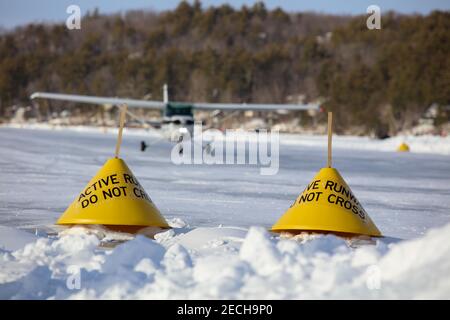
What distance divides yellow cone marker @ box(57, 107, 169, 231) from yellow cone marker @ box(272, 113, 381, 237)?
135 centimetres

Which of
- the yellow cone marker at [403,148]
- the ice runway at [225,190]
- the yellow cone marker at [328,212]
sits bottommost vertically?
the yellow cone marker at [403,148]

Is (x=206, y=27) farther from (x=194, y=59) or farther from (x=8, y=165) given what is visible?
(x=8, y=165)

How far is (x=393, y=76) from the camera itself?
258ft

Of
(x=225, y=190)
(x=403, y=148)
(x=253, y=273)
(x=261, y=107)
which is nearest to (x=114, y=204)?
(x=253, y=273)

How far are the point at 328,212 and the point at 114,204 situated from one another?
2075mm

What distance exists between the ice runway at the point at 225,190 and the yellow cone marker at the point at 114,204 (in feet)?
3.38

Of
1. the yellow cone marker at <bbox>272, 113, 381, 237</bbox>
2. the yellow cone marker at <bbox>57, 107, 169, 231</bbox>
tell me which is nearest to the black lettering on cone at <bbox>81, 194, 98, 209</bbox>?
the yellow cone marker at <bbox>57, 107, 169, 231</bbox>

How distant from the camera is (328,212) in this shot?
7621 millimetres

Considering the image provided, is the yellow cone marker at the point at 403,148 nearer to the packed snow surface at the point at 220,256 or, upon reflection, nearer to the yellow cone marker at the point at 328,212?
the packed snow surface at the point at 220,256

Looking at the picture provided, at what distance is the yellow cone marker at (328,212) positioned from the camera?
24.8ft

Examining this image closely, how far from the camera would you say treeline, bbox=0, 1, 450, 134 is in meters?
75.9

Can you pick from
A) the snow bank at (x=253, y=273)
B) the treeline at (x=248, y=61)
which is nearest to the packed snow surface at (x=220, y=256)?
the snow bank at (x=253, y=273)

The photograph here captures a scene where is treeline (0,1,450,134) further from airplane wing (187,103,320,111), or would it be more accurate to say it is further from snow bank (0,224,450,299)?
snow bank (0,224,450,299)

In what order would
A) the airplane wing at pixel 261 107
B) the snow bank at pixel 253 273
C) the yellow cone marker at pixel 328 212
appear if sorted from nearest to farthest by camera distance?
the snow bank at pixel 253 273
the yellow cone marker at pixel 328 212
the airplane wing at pixel 261 107
